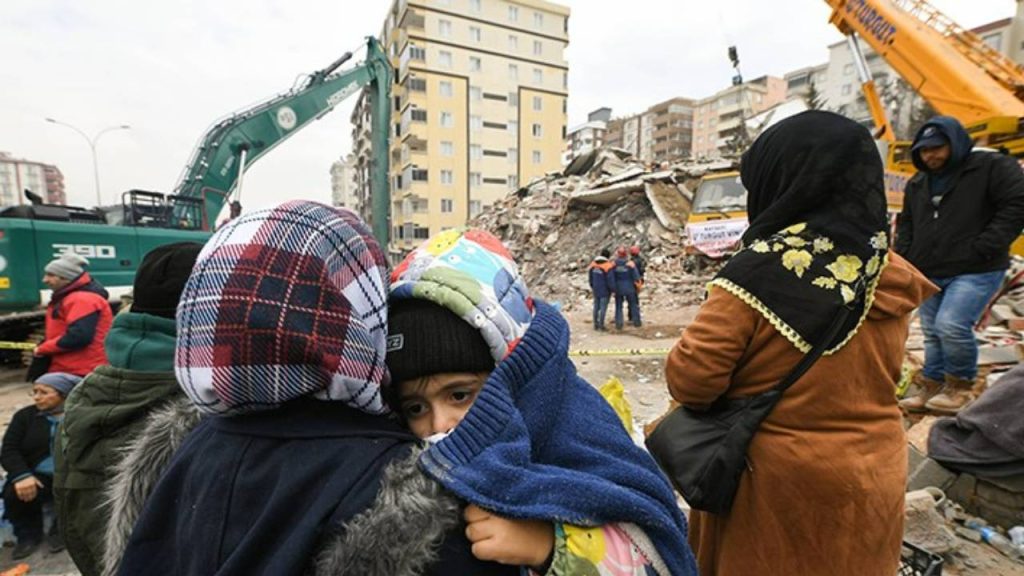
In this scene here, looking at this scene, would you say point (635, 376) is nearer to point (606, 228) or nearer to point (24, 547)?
point (24, 547)

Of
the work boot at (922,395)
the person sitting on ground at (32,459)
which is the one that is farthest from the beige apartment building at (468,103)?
the work boot at (922,395)

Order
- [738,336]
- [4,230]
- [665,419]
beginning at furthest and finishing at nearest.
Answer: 1. [4,230]
2. [665,419]
3. [738,336]

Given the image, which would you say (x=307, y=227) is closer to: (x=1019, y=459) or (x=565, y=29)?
(x=1019, y=459)

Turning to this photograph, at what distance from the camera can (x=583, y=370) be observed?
6703mm

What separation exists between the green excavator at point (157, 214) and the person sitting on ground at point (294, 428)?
8.89m

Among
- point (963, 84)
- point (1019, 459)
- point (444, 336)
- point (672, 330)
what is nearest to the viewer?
point (444, 336)

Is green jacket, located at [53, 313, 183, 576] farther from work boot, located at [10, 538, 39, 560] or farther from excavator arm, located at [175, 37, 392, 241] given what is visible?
excavator arm, located at [175, 37, 392, 241]

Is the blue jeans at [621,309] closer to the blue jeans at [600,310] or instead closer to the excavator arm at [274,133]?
the blue jeans at [600,310]

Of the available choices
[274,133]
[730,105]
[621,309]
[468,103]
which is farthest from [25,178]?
[621,309]

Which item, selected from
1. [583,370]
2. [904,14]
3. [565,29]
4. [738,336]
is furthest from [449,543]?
[565,29]

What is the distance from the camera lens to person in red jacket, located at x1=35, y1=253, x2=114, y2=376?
409 centimetres

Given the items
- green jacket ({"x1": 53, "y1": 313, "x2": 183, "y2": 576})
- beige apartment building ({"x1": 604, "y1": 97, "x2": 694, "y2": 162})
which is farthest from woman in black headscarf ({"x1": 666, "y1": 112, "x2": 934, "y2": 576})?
beige apartment building ({"x1": 604, "y1": 97, "x2": 694, "y2": 162})

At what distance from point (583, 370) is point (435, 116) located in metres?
36.9

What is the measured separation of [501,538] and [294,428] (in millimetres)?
358
